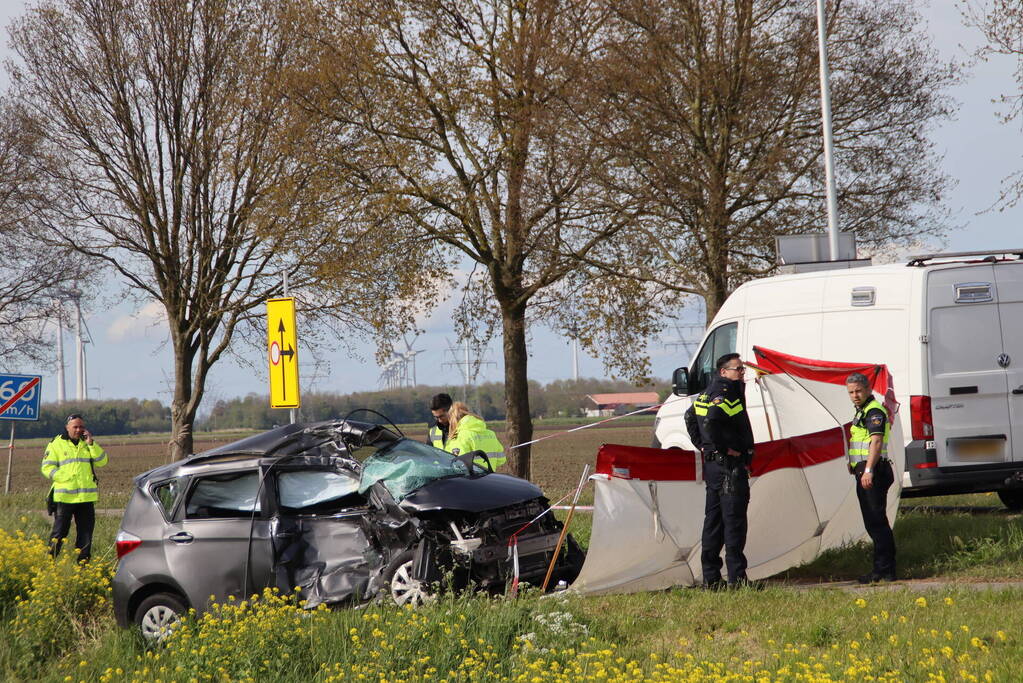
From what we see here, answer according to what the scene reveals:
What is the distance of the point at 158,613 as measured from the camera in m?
8.78

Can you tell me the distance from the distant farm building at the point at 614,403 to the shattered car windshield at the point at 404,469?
7409 centimetres

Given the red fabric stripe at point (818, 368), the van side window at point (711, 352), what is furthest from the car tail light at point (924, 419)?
the van side window at point (711, 352)

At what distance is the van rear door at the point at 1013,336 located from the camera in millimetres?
10312

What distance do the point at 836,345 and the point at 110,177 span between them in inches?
793

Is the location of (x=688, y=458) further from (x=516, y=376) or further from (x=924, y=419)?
(x=516, y=376)

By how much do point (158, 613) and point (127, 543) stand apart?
0.65m

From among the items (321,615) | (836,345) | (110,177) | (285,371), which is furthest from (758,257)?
(110,177)

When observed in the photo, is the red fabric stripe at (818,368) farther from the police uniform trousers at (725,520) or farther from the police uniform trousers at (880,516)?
the police uniform trousers at (725,520)

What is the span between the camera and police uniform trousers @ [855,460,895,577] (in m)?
8.95

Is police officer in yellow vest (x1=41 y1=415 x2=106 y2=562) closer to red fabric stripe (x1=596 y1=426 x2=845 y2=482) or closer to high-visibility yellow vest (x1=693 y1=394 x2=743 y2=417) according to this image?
red fabric stripe (x1=596 y1=426 x2=845 y2=482)

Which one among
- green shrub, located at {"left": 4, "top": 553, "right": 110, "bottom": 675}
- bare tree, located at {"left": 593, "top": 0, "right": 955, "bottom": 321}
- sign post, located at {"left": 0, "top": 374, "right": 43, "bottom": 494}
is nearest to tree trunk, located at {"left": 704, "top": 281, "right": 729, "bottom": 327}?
bare tree, located at {"left": 593, "top": 0, "right": 955, "bottom": 321}

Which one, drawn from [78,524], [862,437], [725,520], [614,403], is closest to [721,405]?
[725,520]

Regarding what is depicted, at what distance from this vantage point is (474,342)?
74.1ft

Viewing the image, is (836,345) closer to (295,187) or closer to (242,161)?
(295,187)
